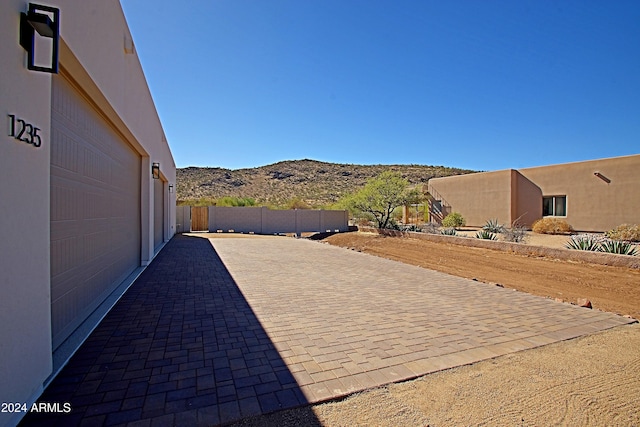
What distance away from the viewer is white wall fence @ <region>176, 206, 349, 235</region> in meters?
24.4

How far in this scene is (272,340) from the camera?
427 centimetres

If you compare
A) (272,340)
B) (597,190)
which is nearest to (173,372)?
(272,340)

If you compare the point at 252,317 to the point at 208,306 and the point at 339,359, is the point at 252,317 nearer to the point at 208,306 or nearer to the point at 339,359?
the point at 208,306

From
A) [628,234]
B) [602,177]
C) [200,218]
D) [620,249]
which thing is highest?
[602,177]

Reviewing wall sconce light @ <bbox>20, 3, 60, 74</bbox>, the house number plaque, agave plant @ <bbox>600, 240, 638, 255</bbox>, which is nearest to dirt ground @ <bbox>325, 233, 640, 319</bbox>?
agave plant @ <bbox>600, 240, 638, 255</bbox>

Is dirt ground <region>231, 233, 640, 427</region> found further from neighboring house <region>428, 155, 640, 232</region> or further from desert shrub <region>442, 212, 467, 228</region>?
desert shrub <region>442, 212, 467, 228</region>

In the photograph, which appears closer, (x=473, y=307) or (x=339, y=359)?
(x=339, y=359)

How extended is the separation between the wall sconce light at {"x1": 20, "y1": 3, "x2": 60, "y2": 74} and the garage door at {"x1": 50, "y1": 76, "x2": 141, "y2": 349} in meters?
1.08

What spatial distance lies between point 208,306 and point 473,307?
457 centimetres

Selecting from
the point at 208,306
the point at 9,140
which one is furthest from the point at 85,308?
the point at 9,140

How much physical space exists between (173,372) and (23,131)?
2.50 metres

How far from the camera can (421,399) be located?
3.07 m

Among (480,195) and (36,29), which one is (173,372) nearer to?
(36,29)

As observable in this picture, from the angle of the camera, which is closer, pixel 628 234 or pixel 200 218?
pixel 628 234
